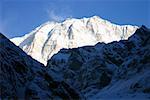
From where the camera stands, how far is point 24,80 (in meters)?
65.9

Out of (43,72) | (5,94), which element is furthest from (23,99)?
(43,72)

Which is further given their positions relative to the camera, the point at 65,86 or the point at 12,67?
the point at 65,86

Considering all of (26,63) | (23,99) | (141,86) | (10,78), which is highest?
(141,86)

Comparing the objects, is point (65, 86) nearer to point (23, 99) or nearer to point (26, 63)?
point (26, 63)

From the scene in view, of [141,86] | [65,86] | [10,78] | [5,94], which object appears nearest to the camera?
[5,94]

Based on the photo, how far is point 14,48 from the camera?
235ft

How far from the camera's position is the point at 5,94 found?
2319 inches

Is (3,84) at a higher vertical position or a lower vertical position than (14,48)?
lower

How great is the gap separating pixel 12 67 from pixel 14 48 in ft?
20.7

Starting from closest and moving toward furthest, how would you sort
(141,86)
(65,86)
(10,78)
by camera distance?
(10,78) → (65,86) → (141,86)

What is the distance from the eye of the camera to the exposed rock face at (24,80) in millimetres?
61875

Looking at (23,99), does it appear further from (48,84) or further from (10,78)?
(48,84)

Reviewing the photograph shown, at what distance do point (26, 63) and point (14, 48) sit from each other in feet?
11.7

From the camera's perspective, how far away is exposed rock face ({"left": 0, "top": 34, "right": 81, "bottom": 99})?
61.9 m
